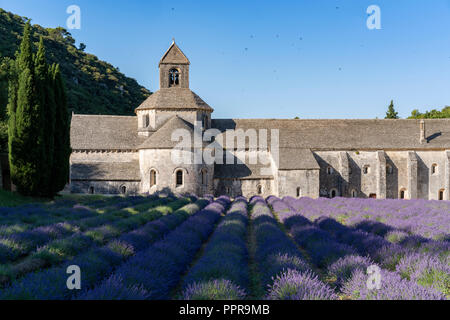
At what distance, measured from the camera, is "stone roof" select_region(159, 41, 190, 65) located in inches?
1303

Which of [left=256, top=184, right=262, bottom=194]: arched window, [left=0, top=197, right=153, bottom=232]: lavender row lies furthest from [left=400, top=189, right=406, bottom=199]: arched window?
[left=0, top=197, right=153, bottom=232]: lavender row

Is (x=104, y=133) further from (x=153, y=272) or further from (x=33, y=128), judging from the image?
(x=153, y=272)

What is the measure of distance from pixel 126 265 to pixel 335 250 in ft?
15.5

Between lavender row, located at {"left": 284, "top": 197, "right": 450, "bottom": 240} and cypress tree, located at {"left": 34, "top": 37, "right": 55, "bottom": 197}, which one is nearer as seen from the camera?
lavender row, located at {"left": 284, "top": 197, "right": 450, "bottom": 240}

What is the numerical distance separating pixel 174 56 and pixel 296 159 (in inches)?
591

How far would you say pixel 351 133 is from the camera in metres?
34.0

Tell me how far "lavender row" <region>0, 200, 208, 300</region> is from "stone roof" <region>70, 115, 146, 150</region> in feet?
70.6

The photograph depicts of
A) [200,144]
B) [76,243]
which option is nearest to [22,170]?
[200,144]

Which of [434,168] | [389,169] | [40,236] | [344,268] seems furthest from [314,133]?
[344,268]

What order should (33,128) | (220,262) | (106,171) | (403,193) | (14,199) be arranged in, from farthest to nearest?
(403,193) → (106,171) → (33,128) → (14,199) → (220,262)

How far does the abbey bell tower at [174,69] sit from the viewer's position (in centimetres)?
3309

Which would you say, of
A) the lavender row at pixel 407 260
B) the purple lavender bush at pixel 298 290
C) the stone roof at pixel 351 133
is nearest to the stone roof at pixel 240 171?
the stone roof at pixel 351 133

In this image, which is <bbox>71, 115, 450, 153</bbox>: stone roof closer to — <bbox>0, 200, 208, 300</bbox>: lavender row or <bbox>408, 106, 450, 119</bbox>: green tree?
<bbox>0, 200, 208, 300</bbox>: lavender row

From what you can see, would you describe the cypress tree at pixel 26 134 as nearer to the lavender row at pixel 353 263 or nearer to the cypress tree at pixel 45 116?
the cypress tree at pixel 45 116
